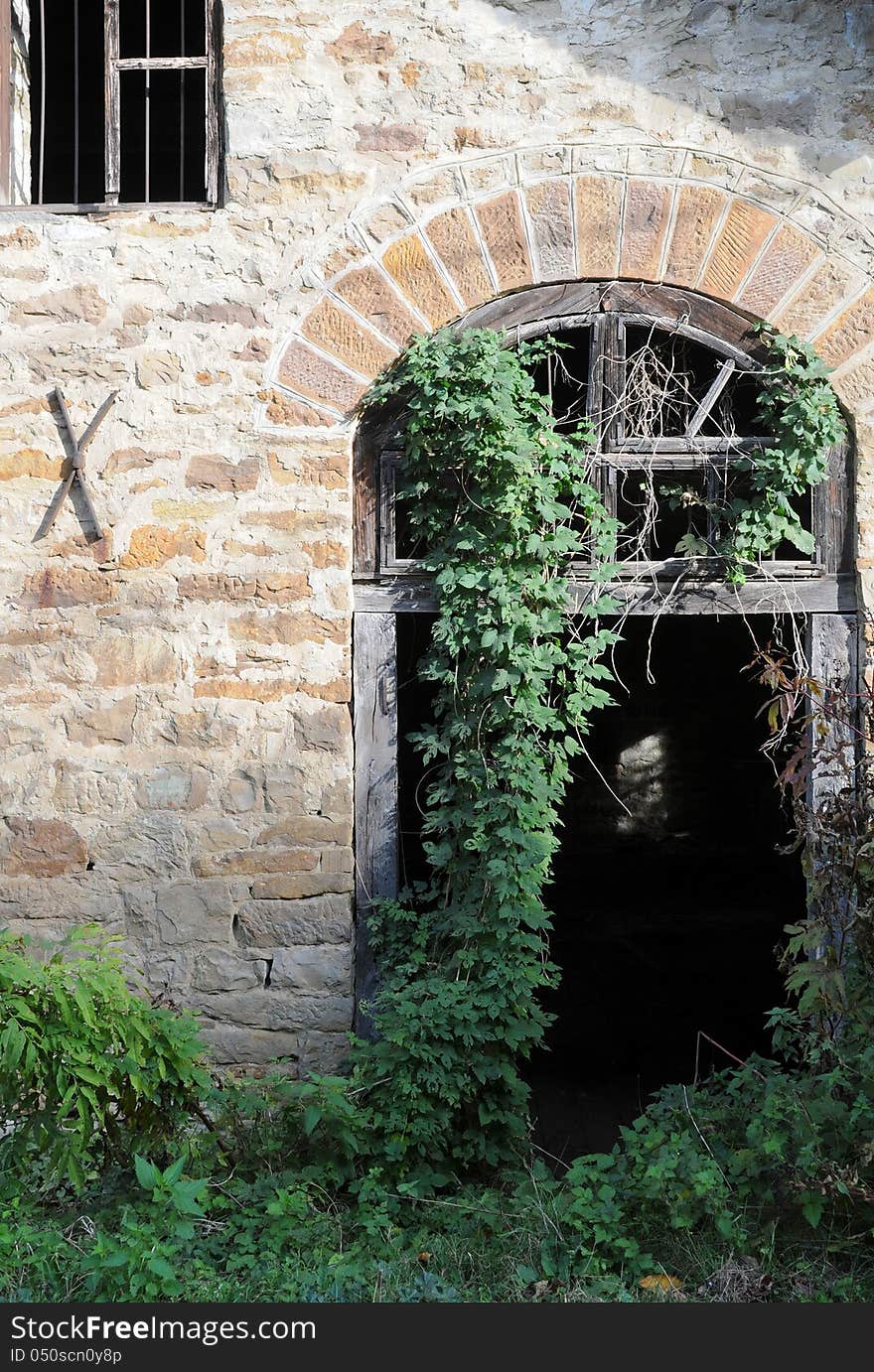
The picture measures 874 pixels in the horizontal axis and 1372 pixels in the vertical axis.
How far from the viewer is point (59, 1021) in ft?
10.5

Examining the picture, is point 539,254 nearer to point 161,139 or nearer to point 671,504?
point 671,504

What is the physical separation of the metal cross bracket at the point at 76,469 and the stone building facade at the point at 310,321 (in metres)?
0.05

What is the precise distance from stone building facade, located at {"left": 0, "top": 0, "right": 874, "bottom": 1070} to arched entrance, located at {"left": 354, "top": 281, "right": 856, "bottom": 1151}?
0.13 meters

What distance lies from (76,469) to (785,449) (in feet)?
8.31

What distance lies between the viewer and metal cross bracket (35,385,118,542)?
13.4 ft

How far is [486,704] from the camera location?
4.09 m

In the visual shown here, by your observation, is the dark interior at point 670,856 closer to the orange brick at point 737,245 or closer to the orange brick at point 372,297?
the orange brick at point 372,297

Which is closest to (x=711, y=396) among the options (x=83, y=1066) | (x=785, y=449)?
(x=785, y=449)

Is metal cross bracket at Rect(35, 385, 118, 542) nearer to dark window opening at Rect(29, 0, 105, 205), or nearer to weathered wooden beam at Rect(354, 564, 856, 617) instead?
weathered wooden beam at Rect(354, 564, 856, 617)

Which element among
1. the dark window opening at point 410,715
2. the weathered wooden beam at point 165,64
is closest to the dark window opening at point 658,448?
the weathered wooden beam at point 165,64

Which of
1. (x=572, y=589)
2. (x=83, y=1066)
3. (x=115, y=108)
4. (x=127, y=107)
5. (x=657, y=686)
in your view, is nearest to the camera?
(x=83, y=1066)

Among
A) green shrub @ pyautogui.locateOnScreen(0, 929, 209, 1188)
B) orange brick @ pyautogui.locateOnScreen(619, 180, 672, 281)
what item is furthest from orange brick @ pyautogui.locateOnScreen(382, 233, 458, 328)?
green shrub @ pyautogui.locateOnScreen(0, 929, 209, 1188)

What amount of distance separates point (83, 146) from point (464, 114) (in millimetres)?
3130

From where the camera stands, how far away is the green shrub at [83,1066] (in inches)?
123
